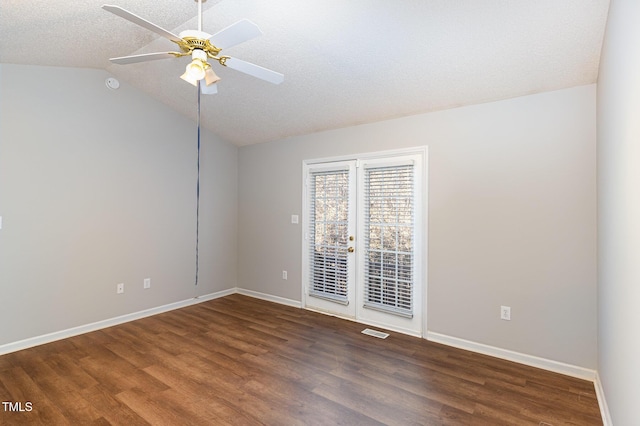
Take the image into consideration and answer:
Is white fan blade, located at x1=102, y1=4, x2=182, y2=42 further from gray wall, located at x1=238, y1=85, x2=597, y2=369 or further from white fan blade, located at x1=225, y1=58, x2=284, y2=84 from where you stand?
gray wall, located at x1=238, y1=85, x2=597, y2=369

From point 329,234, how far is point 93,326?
114 inches

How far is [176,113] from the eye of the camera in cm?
448

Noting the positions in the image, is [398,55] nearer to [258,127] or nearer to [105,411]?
[258,127]

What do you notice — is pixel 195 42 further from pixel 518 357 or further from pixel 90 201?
pixel 518 357

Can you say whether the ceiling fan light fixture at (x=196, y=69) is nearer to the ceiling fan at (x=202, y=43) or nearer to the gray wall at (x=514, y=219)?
the ceiling fan at (x=202, y=43)

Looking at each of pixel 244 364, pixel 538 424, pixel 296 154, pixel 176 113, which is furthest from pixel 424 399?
pixel 176 113

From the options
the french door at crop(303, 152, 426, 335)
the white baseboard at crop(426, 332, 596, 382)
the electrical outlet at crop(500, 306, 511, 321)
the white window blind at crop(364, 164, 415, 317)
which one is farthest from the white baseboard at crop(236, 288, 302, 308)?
the electrical outlet at crop(500, 306, 511, 321)

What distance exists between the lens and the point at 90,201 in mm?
3654

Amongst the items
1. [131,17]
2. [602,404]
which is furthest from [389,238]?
→ [131,17]

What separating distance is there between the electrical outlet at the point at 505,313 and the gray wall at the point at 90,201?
3.82m

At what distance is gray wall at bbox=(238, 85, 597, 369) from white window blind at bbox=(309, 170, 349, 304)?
765mm

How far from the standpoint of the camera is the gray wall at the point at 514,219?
264 centimetres

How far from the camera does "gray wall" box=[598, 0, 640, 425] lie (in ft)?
4.51

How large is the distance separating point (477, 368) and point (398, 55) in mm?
2694
